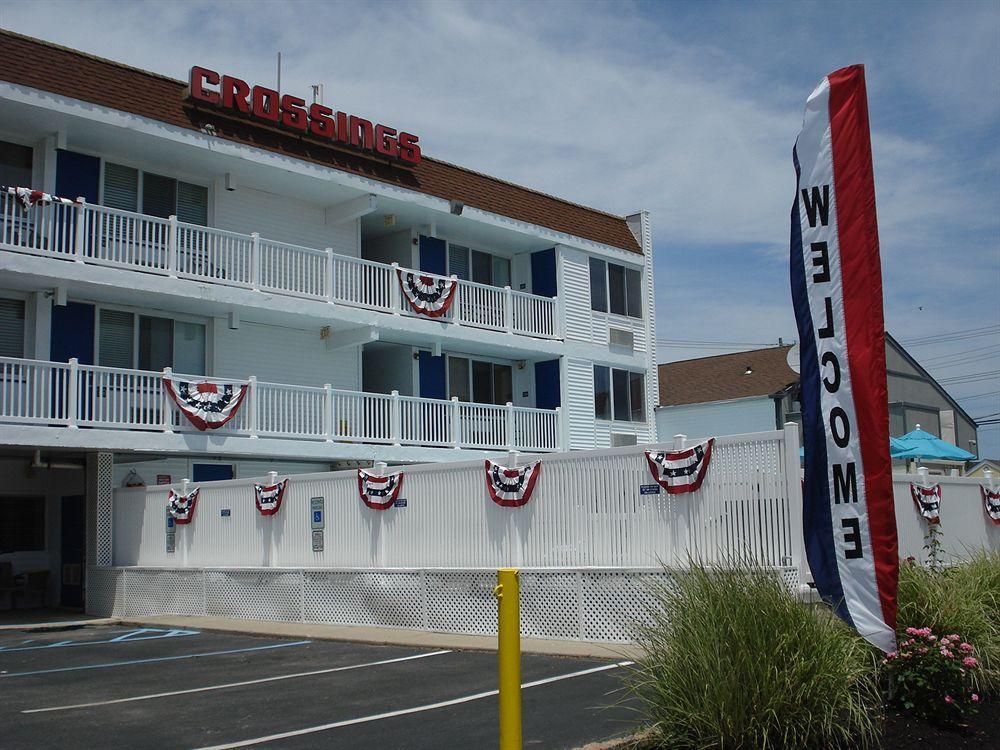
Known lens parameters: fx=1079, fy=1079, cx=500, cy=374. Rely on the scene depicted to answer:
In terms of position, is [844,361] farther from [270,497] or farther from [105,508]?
[105,508]

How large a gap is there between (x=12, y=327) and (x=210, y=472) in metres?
5.20

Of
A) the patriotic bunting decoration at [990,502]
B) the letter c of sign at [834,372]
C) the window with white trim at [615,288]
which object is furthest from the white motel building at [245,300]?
the letter c of sign at [834,372]

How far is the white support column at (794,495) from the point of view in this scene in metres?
12.4

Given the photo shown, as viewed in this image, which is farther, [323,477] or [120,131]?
[120,131]

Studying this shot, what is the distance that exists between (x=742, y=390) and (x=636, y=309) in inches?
373

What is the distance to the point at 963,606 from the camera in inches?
336

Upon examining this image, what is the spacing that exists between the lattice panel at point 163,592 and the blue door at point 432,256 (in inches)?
422

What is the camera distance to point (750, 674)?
673 centimetres

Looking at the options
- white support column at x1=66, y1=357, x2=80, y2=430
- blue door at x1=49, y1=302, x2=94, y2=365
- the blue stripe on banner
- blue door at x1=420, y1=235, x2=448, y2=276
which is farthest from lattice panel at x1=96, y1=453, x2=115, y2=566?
the blue stripe on banner

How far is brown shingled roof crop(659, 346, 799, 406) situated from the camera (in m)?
38.5

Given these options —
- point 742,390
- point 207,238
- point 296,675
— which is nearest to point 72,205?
point 207,238

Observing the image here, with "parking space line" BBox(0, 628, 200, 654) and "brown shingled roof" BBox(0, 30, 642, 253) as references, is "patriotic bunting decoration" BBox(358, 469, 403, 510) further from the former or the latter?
"brown shingled roof" BBox(0, 30, 642, 253)

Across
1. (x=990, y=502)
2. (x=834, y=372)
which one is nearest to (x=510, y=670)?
(x=834, y=372)

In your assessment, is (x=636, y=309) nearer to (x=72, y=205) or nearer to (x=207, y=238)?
(x=207, y=238)
